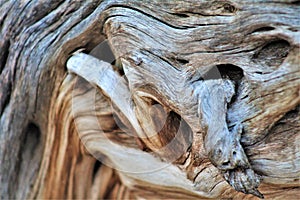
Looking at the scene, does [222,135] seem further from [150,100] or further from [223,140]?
[150,100]

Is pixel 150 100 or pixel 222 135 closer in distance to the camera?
pixel 222 135

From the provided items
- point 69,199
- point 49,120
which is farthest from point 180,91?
point 69,199

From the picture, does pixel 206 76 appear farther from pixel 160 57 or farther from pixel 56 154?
pixel 56 154

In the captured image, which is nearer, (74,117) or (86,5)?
(86,5)

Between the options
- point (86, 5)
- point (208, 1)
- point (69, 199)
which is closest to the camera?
point (208, 1)

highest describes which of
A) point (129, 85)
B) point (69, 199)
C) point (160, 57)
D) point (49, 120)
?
point (160, 57)

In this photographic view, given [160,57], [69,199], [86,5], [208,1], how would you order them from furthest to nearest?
[69,199] → [86,5] → [160,57] → [208,1]

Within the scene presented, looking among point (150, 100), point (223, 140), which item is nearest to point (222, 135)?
point (223, 140)

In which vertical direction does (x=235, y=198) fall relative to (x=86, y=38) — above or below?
below
